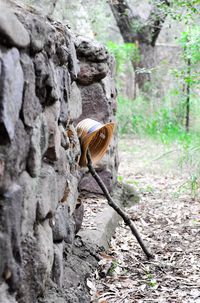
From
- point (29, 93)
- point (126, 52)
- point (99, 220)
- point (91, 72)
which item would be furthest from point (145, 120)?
point (29, 93)

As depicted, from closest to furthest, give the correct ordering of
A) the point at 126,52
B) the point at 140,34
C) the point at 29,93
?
the point at 29,93
the point at 126,52
the point at 140,34

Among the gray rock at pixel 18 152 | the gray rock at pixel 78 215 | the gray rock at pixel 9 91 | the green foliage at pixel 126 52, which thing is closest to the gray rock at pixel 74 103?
the gray rock at pixel 78 215

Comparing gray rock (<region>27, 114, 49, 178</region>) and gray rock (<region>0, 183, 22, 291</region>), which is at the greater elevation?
gray rock (<region>27, 114, 49, 178</region>)

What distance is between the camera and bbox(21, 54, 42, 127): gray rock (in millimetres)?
1922

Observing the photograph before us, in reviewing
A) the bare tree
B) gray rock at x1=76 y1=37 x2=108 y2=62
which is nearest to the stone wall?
gray rock at x1=76 y1=37 x2=108 y2=62

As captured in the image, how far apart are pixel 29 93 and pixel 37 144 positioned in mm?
236

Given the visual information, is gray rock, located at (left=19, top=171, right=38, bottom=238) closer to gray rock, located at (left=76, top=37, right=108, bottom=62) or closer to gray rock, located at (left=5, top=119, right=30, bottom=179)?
gray rock, located at (left=5, top=119, right=30, bottom=179)

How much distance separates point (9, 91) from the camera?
1713 mm

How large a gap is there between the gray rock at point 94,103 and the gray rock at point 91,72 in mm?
101

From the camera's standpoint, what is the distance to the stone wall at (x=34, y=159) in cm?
175

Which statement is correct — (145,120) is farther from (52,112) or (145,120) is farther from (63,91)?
(52,112)

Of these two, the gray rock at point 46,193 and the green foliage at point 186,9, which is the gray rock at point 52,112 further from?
the green foliage at point 186,9

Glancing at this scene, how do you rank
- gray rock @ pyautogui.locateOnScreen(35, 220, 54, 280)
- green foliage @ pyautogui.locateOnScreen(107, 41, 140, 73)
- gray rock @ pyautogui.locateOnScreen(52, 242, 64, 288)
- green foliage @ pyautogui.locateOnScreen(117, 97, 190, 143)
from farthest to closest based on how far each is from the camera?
1. green foliage @ pyautogui.locateOnScreen(107, 41, 140, 73)
2. green foliage @ pyautogui.locateOnScreen(117, 97, 190, 143)
3. gray rock @ pyautogui.locateOnScreen(52, 242, 64, 288)
4. gray rock @ pyautogui.locateOnScreen(35, 220, 54, 280)

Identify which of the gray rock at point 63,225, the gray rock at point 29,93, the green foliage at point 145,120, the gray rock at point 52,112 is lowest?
the green foliage at point 145,120
